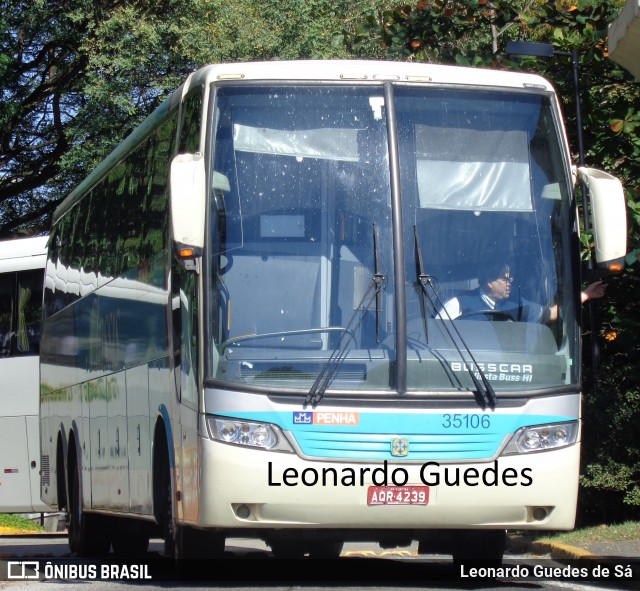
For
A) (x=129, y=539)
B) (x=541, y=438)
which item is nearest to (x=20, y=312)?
(x=129, y=539)

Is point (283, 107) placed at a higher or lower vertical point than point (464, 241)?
higher

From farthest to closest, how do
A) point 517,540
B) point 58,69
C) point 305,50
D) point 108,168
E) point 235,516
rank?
point 58,69 < point 305,50 < point 517,540 < point 108,168 < point 235,516

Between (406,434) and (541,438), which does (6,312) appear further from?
(541,438)

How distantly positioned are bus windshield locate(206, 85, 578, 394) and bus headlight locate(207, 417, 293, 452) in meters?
0.28

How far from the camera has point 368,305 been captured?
8.21m

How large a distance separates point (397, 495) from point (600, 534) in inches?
225

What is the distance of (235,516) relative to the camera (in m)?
8.04

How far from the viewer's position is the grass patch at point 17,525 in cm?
2355

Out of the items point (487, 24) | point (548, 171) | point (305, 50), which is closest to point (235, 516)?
point (548, 171)

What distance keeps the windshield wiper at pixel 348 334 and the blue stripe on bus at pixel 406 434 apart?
0.14m

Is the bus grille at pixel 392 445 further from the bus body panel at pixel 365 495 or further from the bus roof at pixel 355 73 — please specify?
the bus roof at pixel 355 73

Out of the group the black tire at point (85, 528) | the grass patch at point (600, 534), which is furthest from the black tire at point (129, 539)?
the grass patch at point (600, 534)

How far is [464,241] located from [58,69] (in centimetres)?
2384

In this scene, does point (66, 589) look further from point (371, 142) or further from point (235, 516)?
point (371, 142)
